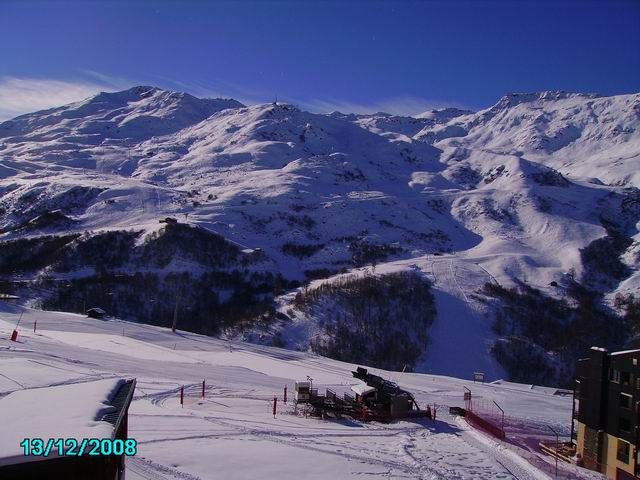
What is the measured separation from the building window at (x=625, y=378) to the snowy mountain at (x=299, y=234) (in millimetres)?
42607

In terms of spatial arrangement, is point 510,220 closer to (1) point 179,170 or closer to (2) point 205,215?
(2) point 205,215

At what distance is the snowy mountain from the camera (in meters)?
77.1

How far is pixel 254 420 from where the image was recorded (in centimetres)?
1872

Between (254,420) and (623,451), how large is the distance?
47.8 ft

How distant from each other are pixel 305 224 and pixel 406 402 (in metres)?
99.4

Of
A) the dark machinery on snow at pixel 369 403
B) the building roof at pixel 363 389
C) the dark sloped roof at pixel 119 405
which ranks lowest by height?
the dark machinery on snow at pixel 369 403

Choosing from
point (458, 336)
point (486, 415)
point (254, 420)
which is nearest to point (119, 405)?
point (254, 420)

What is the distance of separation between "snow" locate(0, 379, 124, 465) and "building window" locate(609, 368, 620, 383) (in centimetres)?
2139

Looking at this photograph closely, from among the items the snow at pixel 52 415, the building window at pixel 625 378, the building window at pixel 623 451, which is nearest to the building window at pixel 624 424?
the building window at pixel 623 451

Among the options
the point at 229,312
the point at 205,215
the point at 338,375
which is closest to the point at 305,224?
the point at 205,215

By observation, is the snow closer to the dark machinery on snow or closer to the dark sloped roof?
the dark sloped roof

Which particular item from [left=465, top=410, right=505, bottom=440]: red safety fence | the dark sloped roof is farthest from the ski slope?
the dark sloped roof

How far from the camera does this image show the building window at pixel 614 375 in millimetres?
22517

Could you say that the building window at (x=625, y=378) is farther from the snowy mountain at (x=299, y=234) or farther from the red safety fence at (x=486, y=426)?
the snowy mountain at (x=299, y=234)
